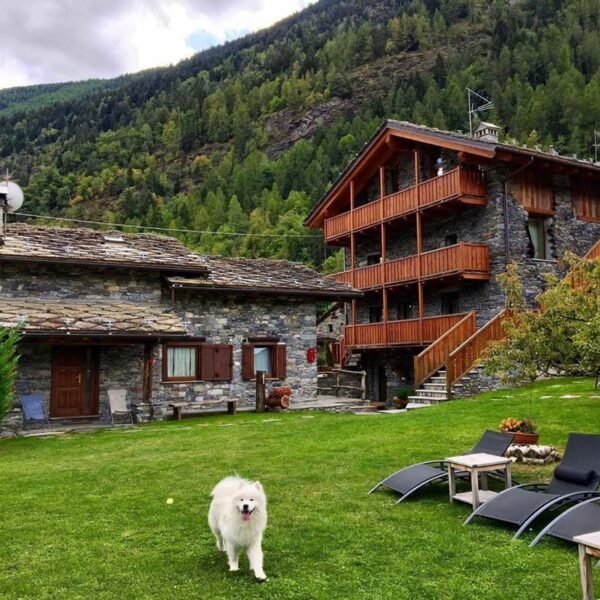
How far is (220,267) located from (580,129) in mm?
32835

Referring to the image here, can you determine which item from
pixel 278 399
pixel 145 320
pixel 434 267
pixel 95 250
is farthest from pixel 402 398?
pixel 95 250

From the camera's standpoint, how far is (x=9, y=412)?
1384cm

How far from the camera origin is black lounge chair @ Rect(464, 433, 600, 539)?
5.34 m

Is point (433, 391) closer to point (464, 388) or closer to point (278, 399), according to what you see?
point (464, 388)

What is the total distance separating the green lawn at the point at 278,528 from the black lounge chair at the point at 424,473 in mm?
171

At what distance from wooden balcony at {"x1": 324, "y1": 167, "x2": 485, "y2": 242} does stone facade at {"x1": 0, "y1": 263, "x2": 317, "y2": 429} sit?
5082 mm

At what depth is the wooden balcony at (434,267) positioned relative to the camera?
63.3 feet

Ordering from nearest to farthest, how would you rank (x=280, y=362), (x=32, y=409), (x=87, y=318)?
(x=32, y=409) < (x=87, y=318) < (x=280, y=362)

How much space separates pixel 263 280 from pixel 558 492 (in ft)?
45.7

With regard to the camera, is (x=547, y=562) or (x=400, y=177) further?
(x=400, y=177)

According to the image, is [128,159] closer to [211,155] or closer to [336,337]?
[211,155]

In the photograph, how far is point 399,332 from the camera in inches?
842

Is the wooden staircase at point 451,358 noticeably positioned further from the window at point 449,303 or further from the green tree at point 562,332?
the green tree at point 562,332

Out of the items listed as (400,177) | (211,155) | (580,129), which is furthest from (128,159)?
(400,177)
